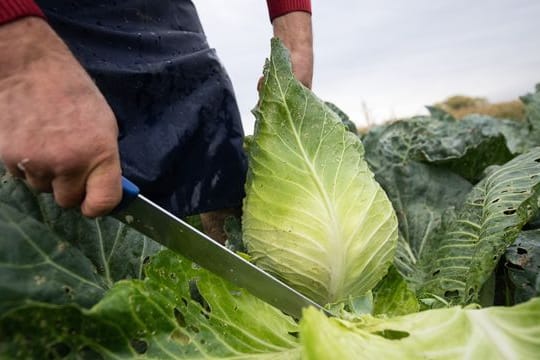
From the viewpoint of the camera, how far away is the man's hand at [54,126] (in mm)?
781

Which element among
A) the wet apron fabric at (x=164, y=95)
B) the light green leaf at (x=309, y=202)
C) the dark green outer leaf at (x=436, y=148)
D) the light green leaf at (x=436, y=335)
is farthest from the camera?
the dark green outer leaf at (x=436, y=148)

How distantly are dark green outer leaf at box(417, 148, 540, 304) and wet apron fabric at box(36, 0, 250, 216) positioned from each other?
28.5 inches

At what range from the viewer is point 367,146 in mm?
2188

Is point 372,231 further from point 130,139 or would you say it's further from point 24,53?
point 130,139

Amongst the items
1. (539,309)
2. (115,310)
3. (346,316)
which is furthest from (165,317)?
(539,309)

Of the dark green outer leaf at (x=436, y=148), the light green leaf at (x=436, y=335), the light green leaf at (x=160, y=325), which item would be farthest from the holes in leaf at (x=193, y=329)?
the dark green outer leaf at (x=436, y=148)

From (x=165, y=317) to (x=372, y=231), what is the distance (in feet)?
1.50

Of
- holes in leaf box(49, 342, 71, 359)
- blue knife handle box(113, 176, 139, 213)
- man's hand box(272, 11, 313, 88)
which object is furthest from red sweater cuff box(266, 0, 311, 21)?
holes in leaf box(49, 342, 71, 359)

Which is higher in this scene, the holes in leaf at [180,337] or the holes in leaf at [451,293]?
the holes in leaf at [180,337]

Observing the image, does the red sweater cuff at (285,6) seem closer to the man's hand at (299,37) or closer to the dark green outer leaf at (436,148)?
the man's hand at (299,37)

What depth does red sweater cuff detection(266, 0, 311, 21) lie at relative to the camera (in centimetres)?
201

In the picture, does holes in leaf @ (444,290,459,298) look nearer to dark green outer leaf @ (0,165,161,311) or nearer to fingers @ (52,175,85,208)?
dark green outer leaf @ (0,165,161,311)

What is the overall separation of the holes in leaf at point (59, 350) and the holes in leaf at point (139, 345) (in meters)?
0.09

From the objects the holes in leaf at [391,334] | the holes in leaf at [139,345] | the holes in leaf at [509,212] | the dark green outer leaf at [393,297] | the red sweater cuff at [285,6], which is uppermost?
the red sweater cuff at [285,6]
